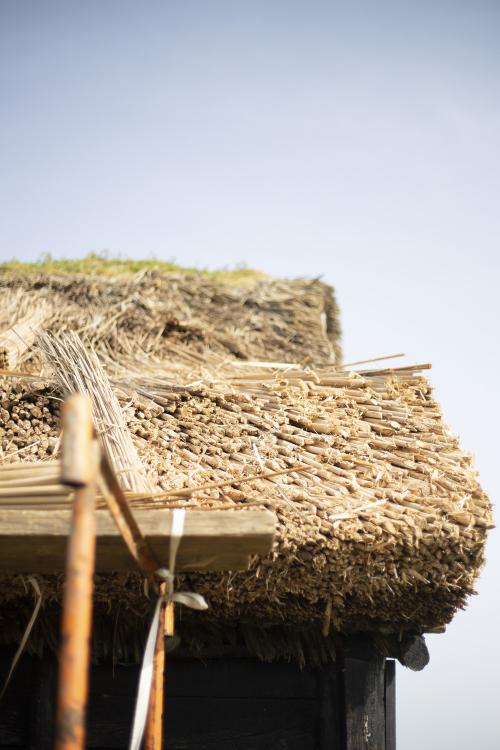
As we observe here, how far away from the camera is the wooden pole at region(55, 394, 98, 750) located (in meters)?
1.21

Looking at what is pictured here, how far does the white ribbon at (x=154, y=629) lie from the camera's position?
175 centimetres

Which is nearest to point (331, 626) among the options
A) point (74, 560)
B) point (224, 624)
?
point (224, 624)

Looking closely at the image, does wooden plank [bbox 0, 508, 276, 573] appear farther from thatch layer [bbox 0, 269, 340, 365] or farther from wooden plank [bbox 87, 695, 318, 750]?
thatch layer [bbox 0, 269, 340, 365]

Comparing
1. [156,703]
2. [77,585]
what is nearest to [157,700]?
[156,703]

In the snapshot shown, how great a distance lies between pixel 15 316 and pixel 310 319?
2.34 m

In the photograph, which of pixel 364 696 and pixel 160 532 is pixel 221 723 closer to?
pixel 364 696

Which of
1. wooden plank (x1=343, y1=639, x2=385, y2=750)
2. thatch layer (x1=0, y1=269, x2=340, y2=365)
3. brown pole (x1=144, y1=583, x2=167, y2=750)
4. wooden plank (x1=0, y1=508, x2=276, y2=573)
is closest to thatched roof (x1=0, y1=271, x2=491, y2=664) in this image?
wooden plank (x1=343, y1=639, x2=385, y2=750)

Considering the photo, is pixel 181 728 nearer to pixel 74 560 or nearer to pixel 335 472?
pixel 335 472

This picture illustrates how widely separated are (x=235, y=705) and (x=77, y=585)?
1880 millimetres

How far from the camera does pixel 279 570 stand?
2414mm

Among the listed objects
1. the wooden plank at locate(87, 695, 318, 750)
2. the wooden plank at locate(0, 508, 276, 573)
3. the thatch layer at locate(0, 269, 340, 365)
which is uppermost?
the thatch layer at locate(0, 269, 340, 365)

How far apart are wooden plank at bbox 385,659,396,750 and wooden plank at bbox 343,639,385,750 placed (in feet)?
0.08

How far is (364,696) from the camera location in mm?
2834

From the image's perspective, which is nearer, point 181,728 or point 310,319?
point 181,728
